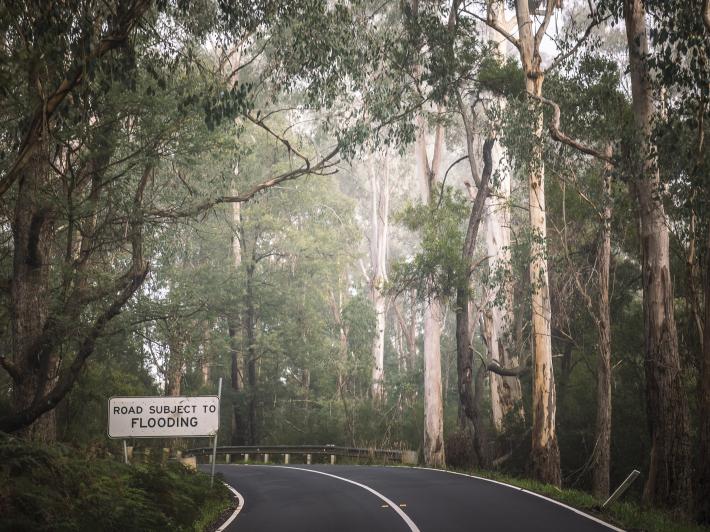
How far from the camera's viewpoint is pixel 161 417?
53.0 ft

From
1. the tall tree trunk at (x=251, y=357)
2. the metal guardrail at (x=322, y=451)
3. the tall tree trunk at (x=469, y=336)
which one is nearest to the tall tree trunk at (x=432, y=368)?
the metal guardrail at (x=322, y=451)

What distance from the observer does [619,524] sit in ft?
42.2

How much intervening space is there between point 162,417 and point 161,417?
20mm

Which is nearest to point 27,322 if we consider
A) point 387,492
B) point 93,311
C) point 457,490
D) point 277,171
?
point 93,311

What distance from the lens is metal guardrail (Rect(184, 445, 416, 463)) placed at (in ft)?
103

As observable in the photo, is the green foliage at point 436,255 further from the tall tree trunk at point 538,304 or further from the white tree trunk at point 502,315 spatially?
the tall tree trunk at point 538,304

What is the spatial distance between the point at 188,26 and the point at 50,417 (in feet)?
34.2

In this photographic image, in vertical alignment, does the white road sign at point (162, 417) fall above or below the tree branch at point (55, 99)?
below

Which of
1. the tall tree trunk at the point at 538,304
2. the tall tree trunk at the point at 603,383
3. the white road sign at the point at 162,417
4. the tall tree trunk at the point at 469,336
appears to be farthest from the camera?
the tall tree trunk at the point at 469,336

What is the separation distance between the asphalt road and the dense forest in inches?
106

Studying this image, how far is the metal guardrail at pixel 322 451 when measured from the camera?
103 feet

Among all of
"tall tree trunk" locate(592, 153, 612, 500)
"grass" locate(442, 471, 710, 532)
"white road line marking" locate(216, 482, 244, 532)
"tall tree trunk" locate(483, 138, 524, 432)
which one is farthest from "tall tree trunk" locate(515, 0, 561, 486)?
"white road line marking" locate(216, 482, 244, 532)

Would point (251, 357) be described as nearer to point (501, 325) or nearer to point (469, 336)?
point (501, 325)

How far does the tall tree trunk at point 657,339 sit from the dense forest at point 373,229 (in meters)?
0.05
